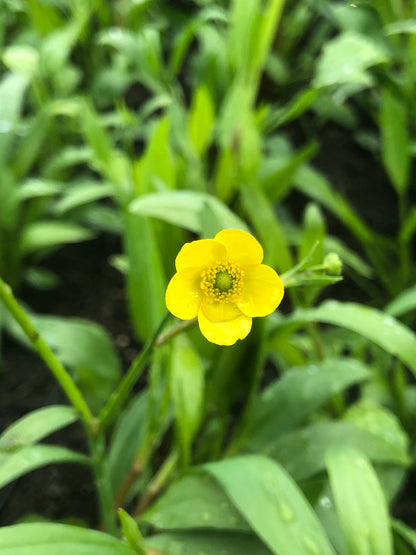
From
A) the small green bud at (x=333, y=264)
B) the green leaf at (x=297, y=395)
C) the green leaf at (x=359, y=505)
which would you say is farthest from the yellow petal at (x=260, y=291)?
the green leaf at (x=297, y=395)

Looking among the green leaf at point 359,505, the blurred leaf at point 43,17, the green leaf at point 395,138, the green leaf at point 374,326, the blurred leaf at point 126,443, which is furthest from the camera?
the blurred leaf at point 43,17

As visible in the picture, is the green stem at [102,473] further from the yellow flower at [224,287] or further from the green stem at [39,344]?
the yellow flower at [224,287]

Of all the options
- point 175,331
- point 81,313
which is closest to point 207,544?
point 175,331

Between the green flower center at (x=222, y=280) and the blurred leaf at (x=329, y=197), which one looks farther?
the blurred leaf at (x=329, y=197)

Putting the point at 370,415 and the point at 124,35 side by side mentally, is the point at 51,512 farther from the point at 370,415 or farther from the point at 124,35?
the point at 124,35

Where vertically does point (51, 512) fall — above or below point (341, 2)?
below

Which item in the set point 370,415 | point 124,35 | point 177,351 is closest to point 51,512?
point 177,351

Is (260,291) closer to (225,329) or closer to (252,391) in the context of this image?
(225,329)

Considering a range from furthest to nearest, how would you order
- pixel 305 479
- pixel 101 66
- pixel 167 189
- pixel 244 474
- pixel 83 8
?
pixel 101 66
pixel 83 8
pixel 167 189
pixel 305 479
pixel 244 474
